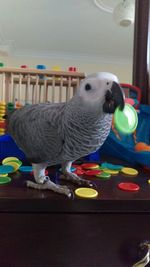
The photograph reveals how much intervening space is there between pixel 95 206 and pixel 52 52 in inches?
92.1

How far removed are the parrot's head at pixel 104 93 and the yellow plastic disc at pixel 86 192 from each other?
4.2 inches

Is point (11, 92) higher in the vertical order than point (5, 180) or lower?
higher

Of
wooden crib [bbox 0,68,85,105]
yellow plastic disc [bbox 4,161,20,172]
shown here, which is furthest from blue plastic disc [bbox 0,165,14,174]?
wooden crib [bbox 0,68,85,105]

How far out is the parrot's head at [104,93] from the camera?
0.27 metres

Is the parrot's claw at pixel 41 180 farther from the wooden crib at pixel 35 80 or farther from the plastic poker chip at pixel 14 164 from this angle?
the wooden crib at pixel 35 80

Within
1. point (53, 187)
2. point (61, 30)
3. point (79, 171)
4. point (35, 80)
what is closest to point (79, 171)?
point (79, 171)

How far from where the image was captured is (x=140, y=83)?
62cm

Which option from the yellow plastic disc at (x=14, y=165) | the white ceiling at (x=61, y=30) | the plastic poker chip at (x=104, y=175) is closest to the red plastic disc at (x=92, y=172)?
the plastic poker chip at (x=104, y=175)

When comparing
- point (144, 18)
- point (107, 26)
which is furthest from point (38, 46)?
point (144, 18)

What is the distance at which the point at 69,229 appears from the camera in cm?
29

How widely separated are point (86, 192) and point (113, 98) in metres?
0.13

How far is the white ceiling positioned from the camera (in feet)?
5.29

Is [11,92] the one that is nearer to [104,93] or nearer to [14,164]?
[14,164]

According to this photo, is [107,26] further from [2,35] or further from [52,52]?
[2,35]
